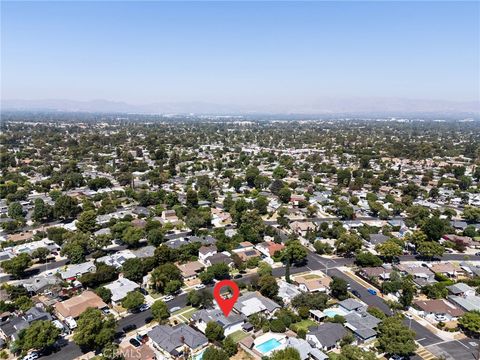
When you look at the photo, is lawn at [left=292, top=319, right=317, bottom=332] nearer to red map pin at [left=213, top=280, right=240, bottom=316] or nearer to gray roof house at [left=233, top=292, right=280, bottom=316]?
gray roof house at [left=233, top=292, right=280, bottom=316]

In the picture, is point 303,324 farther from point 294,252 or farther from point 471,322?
point 471,322

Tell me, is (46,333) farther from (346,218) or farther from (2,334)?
(346,218)

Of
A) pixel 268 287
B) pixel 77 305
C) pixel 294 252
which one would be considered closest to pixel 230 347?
pixel 268 287

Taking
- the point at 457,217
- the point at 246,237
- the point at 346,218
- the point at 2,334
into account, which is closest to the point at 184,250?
the point at 246,237

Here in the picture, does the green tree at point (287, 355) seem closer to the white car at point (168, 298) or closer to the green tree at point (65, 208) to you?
the white car at point (168, 298)

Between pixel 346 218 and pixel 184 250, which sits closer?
pixel 184 250

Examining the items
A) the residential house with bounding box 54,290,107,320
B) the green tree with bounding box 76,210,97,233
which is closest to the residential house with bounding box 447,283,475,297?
the residential house with bounding box 54,290,107,320
